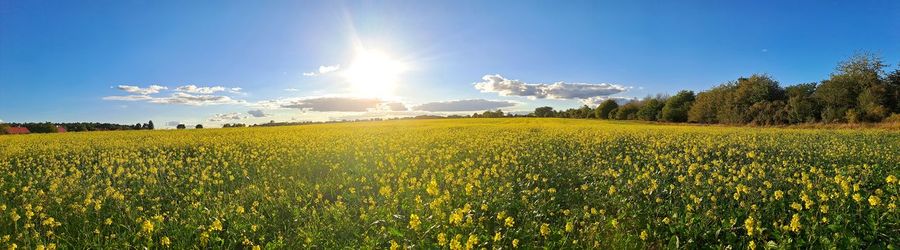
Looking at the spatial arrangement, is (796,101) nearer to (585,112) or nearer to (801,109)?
(801,109)

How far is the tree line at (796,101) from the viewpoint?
4941 cm

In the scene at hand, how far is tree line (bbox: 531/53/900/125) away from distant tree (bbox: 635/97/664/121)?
0.48 feet

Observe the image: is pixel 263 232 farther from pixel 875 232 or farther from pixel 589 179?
pixel 875 232

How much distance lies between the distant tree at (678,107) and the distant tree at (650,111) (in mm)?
1724

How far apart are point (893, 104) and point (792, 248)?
5841cm

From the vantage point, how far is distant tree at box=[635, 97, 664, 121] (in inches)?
3059

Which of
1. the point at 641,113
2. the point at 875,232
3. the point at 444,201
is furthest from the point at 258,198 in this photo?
the point at 641,113

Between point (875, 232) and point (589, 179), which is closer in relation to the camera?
point (875, 232)

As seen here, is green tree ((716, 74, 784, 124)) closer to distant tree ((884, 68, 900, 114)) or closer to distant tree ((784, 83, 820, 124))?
distant tree ((784, 83, 820, 124))

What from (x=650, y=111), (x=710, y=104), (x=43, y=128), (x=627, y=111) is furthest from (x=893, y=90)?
(x=43, y=128)

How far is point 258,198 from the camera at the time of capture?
9.74 meters

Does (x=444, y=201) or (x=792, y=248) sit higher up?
(x=444, y=201)

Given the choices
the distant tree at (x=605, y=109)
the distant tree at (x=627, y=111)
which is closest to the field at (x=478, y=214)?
the distant tree at (x=627, y=111)

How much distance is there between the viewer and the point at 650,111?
257 ft
